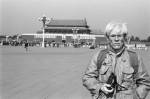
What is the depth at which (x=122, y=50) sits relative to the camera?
212 cm

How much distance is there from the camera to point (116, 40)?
83.4 inches

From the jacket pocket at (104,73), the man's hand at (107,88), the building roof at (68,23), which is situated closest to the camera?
the man's hand at (107,88)

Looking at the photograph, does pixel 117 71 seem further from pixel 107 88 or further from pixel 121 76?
pixel 107 88

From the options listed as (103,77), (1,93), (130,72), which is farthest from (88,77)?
(1,93)

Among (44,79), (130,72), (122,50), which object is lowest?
(44,79)

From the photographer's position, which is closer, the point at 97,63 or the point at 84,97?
the point at 97,63

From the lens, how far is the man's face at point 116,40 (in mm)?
2107

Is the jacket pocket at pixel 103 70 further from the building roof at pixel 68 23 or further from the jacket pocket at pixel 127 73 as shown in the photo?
the building roof at pixel 68 23

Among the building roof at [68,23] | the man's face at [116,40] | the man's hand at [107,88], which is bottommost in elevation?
the man's hand at [107,88]

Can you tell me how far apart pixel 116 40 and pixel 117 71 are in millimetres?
219

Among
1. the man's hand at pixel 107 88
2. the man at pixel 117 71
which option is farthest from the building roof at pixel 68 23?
the man's hand at pixel 107 88

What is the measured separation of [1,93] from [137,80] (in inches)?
200

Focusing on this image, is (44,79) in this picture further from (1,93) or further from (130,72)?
(130,72)

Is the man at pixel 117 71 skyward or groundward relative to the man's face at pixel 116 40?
groundward
